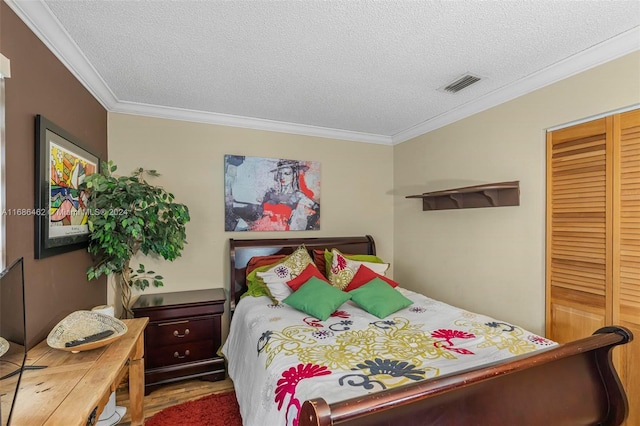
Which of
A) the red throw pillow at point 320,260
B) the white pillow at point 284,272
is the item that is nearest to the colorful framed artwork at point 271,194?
the red throw pillow at point 320,260

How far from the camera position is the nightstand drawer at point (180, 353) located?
2.52m

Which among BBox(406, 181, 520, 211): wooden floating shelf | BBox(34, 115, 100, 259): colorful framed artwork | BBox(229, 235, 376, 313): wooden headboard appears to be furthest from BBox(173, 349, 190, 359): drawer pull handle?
BBox(406, 181, 520, 211): wooden floating shelf

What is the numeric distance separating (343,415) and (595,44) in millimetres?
2535

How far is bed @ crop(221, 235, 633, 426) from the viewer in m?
1.02

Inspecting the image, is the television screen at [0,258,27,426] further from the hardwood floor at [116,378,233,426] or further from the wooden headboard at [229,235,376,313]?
the wooden headboard at [229,235,376,313]

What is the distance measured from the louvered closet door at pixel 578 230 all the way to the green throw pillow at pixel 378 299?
1.05 metres

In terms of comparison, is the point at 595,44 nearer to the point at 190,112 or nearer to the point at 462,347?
the point at 462,347

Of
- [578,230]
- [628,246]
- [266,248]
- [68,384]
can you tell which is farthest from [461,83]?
[68,384]

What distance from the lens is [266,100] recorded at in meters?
2.72

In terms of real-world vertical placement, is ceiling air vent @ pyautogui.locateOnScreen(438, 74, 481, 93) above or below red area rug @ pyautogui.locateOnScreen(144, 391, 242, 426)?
above

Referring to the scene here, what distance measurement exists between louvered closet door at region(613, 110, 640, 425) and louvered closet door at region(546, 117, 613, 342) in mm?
41

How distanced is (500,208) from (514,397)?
1723 millimetres

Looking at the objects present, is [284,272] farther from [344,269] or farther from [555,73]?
[555,73]

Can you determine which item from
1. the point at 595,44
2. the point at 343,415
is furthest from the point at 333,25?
the point at 343,415
